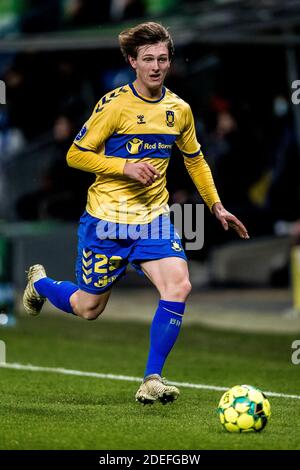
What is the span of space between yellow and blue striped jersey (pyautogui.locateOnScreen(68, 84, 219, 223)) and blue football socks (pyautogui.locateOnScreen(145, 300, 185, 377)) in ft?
2.07

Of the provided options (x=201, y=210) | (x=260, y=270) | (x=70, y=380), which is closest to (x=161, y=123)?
(x=70, y=380)

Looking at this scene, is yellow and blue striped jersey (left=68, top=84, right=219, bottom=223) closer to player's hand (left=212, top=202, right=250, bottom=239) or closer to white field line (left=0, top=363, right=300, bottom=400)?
player's hand (left=212, top=202, right=250, bottom=239)

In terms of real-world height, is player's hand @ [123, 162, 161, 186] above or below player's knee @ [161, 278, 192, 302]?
above

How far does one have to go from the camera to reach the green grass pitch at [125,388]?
7074 millimetres

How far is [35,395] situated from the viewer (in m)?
9.16

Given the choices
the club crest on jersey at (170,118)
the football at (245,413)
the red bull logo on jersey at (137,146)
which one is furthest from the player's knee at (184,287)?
the football at (245,413)

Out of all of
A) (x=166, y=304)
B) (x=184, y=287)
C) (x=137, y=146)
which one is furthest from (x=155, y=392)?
(x=137, y=146)

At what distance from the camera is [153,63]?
8.42 m

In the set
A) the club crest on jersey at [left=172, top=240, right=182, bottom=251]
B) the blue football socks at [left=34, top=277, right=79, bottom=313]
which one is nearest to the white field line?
the blue football socks at [left=34, top=277, right=79, bottom=313]

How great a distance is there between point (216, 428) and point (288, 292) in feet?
37.4

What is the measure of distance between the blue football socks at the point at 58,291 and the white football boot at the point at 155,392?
110cm

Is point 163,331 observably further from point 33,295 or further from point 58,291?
point 33,295

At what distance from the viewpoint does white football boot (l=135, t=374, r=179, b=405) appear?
26.9ft

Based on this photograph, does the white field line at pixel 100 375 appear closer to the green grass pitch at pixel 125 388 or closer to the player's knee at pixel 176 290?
the green grass pitch at pixel 125 388
